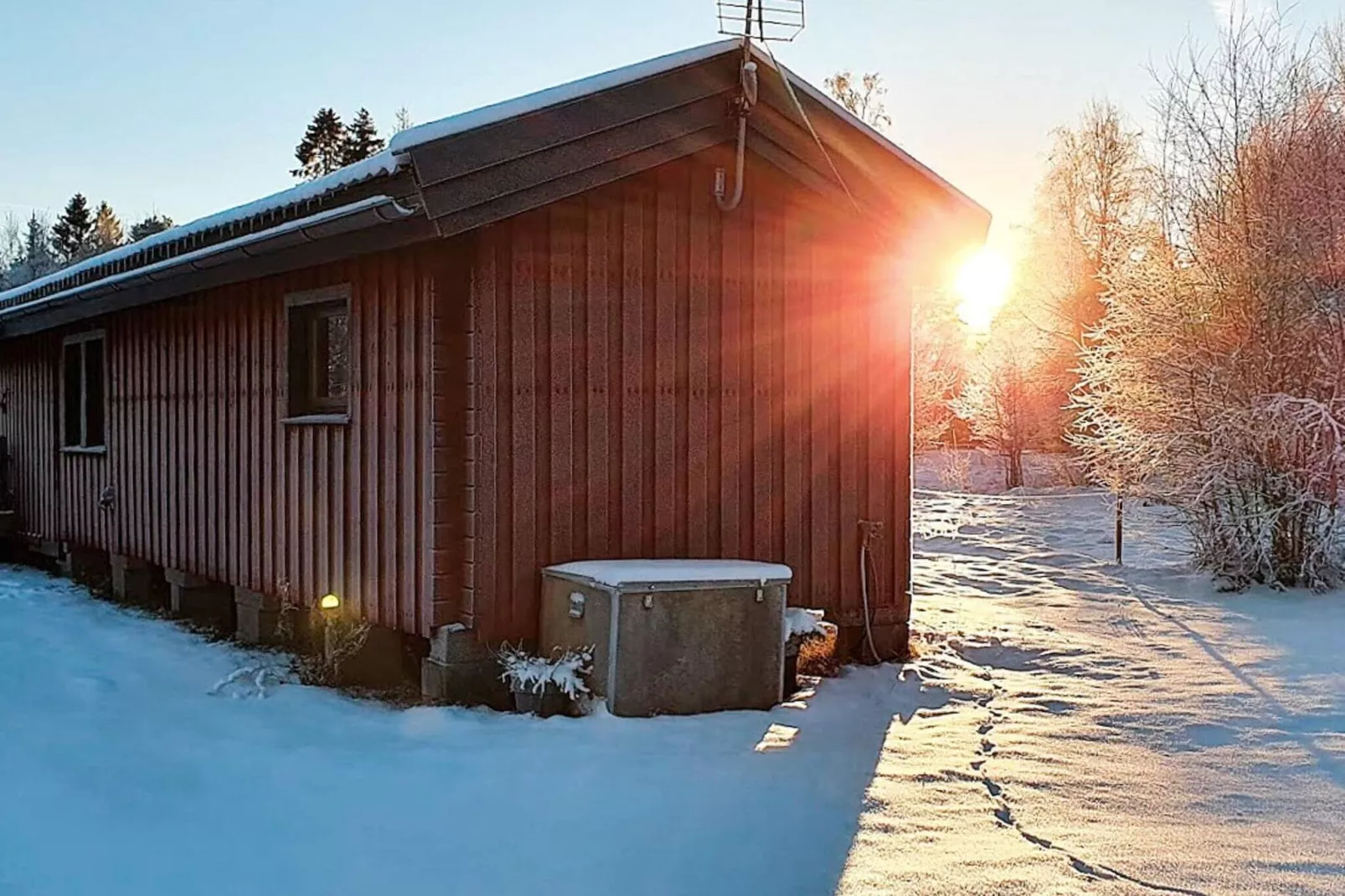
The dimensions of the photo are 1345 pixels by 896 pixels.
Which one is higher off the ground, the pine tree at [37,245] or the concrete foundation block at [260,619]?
the pine tree at [37,245]

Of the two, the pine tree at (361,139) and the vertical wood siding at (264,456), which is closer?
the vertical wood siding at (264,456)

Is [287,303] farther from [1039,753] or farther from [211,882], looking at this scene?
[1039,753]

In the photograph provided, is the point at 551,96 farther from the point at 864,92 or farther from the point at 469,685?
the point at 864,92

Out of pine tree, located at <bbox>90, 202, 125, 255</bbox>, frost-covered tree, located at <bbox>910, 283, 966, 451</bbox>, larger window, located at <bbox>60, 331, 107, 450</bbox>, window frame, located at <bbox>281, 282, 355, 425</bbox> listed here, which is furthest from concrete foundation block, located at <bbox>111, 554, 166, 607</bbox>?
pine tree, located at <bbox>90, 202, 125, 255</bbox>

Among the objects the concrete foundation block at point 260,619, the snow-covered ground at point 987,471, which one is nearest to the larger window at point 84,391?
the concrete foundation block at point 260,619

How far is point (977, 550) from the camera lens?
13.9 metres

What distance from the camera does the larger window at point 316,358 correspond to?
23.2ft

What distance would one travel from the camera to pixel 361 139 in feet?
130

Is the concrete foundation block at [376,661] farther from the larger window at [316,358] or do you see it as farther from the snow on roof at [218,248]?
the snow on roof at [218,248]

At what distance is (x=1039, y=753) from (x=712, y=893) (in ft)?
7.19

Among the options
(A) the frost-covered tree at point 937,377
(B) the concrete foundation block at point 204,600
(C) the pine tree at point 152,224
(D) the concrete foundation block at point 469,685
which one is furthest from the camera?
(C) the pine tree at point 152,224

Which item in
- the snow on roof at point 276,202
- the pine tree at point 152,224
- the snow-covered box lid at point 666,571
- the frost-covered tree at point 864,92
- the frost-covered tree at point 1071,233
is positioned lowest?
the snow-covered box lid at point 666,571

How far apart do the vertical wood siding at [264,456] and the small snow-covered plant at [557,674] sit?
1.83ft

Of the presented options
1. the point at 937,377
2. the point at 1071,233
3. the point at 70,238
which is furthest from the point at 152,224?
the point at 1071,233
